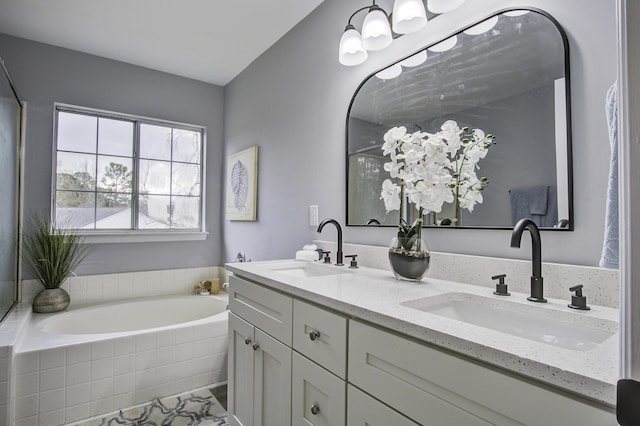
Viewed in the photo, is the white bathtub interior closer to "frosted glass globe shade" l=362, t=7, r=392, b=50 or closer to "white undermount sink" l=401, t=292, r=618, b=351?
"white undermount sink" l=401, t=292, r=618, b=351

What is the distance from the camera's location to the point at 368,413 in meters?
0.82

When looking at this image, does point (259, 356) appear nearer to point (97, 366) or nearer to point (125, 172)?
point (97, 366)

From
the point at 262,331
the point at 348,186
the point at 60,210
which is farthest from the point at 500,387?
the point at 60,210

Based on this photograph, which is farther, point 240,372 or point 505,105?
point 240,372

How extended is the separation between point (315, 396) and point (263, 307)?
418 mm

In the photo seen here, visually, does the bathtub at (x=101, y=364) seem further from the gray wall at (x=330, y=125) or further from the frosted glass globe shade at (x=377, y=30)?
the frosted glass globe shade at (x=377, y=30)

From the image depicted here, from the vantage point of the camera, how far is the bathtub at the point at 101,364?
1.79m

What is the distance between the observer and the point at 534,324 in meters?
0.87

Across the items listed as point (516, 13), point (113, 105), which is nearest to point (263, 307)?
point (516, 13)

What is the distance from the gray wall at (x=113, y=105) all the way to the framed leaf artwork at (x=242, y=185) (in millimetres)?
316

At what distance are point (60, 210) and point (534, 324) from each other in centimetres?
328

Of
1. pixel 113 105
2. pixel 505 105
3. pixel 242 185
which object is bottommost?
pixel 242 185

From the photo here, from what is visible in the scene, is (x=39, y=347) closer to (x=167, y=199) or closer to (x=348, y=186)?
(x=167, y=199)

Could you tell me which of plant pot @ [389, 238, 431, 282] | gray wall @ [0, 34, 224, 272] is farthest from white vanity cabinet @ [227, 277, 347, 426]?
gray wall @ [0, 34, 224, 272]
